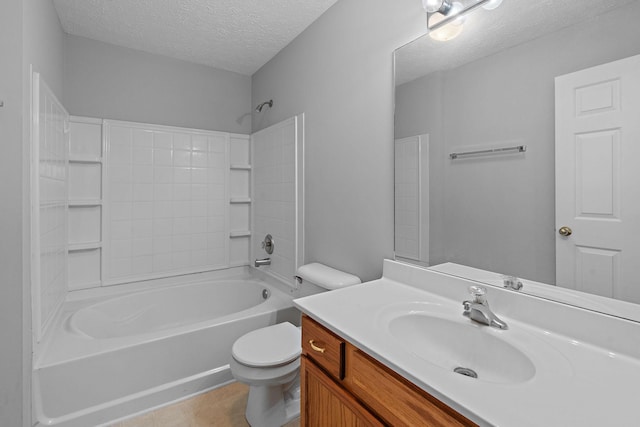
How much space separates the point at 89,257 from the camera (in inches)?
92.0

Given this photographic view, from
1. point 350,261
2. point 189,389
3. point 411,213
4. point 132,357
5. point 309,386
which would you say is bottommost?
point 189,389

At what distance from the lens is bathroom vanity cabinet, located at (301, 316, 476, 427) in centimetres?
71

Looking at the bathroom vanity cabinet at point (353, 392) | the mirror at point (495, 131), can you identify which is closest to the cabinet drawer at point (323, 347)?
the bathroom vanity cabinet at point (353, 392)

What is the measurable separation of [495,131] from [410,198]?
46cm

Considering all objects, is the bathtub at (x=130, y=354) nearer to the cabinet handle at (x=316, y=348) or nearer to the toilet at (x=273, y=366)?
the toilet at (x=273, y=366)

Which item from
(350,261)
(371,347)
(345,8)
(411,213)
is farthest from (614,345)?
(345,8)

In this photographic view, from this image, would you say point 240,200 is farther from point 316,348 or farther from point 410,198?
point 316,348

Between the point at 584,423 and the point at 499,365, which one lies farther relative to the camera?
the point at 499,365

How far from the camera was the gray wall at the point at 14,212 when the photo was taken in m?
1.29

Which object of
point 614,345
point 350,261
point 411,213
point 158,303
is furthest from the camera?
point 158,303

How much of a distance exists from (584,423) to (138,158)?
2.94m

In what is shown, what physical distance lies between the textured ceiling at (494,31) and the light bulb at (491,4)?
0.05ft

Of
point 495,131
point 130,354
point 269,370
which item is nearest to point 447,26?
point 495,131

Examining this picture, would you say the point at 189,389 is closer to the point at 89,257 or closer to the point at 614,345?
the point at 89,257
